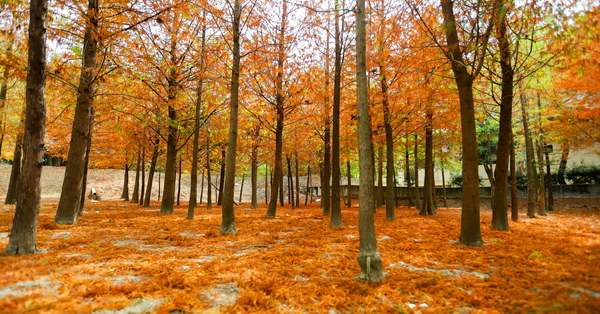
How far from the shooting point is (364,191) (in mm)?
3844

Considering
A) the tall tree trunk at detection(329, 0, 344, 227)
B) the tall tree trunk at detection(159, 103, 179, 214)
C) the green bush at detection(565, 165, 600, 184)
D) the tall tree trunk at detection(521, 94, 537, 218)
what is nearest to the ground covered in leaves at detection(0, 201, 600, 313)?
the tall tree trunk at detection(329, 0, 344, 227)

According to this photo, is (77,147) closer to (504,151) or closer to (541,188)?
(504,151)

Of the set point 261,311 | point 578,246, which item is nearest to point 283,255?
point 261,311

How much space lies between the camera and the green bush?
2020 centimetres

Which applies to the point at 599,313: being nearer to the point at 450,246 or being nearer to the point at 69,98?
the point at 450,246

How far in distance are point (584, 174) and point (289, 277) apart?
1098 inches

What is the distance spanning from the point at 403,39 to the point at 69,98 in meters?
11.9

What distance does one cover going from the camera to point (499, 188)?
8055 mm

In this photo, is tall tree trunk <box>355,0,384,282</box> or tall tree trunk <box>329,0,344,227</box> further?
tall tree trunk <box>329,0,344,227</box>

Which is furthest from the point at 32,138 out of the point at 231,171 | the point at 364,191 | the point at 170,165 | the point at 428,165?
the point at 428,165

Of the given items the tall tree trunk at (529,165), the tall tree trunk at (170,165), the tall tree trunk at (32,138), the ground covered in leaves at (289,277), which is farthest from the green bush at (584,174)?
the tall tree trunk at (32,138)

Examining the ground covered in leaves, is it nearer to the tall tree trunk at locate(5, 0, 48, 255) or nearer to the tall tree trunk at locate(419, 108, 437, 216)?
the tall tree trunk at locate(5, 0, 48, 255)

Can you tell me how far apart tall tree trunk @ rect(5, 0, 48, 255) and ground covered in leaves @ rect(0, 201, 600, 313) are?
1.14 ft

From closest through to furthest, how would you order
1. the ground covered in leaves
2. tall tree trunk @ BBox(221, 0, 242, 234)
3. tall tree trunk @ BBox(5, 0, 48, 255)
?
the ground covered in leaves < tall tree trunk @ BBox(5, 0, 48, 255) < tall tree trunk @ BBox(221, 0, 242, 234)
